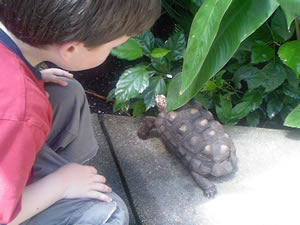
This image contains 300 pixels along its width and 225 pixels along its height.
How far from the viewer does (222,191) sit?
1.49 m

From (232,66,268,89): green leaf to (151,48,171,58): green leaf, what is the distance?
1.18 feet

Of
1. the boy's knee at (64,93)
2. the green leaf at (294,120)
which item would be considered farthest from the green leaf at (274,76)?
the boy's knee at (64,93)

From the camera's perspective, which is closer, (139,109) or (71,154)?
(71,154)

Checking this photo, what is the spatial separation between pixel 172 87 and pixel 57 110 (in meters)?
0.43

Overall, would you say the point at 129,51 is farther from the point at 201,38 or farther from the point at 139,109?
the point at 201,38

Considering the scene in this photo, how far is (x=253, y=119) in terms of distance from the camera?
193 cm

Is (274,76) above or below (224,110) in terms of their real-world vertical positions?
above

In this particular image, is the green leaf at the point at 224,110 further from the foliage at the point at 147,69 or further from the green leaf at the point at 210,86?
the foliage at the point at 147,69

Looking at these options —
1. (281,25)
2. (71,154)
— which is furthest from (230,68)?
(71,154)

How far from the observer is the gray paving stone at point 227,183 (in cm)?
141

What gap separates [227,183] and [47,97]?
763 millimetres

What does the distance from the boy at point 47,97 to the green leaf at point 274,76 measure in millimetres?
837

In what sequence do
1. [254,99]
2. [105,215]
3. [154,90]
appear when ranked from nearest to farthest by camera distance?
[105,215], [154,90], [254,99]

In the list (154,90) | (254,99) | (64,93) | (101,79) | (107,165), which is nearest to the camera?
(64,93)
